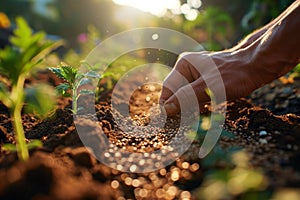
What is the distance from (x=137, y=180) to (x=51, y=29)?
44.5ft

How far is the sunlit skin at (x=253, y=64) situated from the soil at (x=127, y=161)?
0.17 metres

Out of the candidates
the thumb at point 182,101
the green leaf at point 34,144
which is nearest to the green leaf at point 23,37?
the green leaf at point 34,144

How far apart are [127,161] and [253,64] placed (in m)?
0.99

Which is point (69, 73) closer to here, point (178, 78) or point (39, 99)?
point (178, 78)

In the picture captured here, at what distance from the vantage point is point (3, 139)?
1802 mm

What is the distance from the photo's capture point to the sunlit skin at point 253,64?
1.89 m

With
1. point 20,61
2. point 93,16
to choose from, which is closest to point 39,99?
point 20,61

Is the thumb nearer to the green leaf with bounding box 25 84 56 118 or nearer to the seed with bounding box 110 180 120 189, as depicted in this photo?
the seed with bounding box 110 180 120 189

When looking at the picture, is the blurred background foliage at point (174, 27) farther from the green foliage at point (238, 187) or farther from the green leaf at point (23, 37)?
the green leaf at point (23, 37)

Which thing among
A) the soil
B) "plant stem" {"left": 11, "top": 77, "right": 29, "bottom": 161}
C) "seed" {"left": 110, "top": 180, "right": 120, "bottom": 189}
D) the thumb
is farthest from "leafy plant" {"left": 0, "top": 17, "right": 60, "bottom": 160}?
the thumb

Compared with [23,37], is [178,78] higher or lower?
higher

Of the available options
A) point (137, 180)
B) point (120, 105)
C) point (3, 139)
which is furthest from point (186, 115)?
point (3, 139)

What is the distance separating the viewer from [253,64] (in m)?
2.09

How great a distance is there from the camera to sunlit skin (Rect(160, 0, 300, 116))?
A: 189cm
